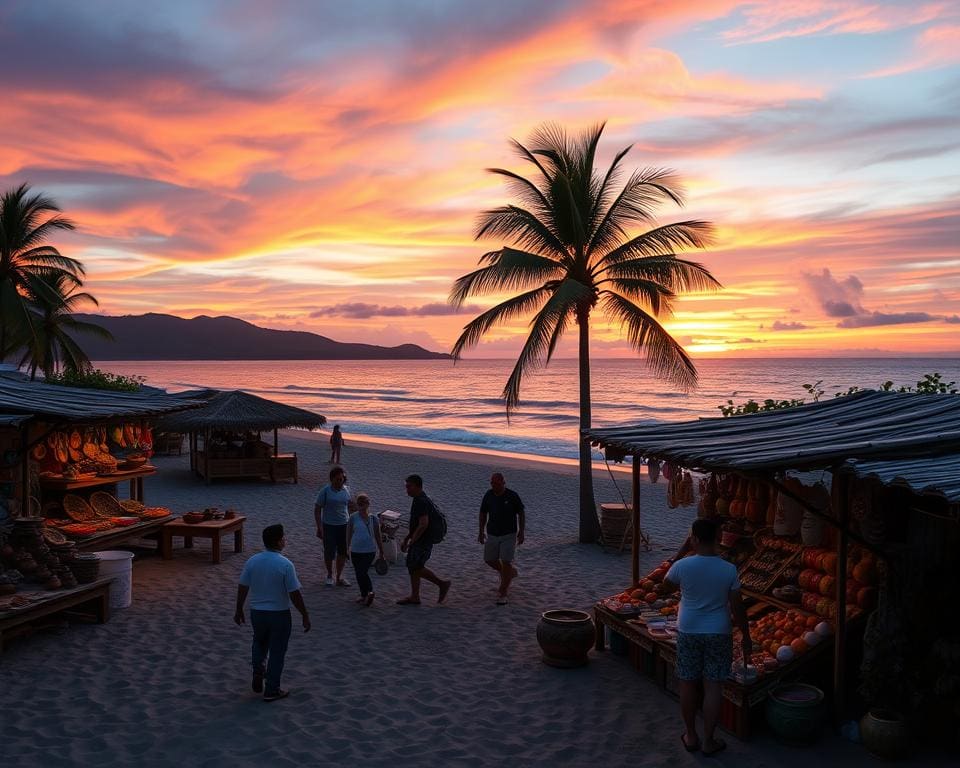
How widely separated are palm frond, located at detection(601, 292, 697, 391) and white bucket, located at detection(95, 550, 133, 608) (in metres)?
9.01

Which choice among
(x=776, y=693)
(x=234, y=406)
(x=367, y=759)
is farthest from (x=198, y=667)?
(x=234, y=406)

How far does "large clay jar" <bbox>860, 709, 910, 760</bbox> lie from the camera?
5.57m

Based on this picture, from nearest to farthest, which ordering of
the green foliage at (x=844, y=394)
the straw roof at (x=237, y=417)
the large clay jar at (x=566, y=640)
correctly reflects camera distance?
the large clay jar at (x=566, y=640)
the green foliage at (x=844, y=394)
the straw roof at (x=237, y=417)

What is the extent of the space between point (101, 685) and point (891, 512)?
6.86m

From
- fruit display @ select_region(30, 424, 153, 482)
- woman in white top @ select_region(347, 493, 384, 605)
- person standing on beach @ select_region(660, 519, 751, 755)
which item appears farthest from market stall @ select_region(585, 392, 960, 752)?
fruit display @ select_region(30, 424, 153, 482)

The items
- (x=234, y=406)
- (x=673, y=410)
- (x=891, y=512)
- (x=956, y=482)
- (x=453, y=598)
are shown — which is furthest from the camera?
(x=673, y=410)

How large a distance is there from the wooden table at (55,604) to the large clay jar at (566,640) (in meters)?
4.94

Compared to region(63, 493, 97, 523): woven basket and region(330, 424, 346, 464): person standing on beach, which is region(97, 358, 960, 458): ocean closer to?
region(330, 424, 346, 464): person standing on beach

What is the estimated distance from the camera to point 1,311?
74.1 ft

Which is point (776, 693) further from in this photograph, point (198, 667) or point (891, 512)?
point (198, 667)

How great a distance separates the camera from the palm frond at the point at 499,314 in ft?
48.6

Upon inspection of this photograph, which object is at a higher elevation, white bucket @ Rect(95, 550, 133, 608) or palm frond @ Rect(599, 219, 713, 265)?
palm frond @ Rect(599, 219, 713, 265)

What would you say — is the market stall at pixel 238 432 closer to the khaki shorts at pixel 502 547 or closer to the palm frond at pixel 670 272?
the palm frond at pixel 670 272

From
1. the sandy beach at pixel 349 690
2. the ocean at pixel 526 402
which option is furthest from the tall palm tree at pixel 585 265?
the ocean at pixel 526 402
